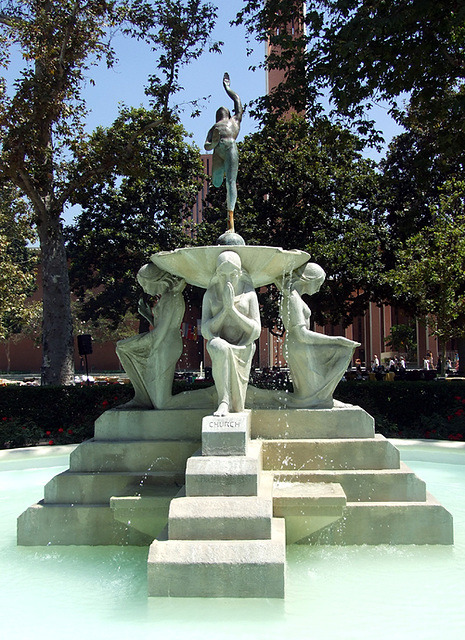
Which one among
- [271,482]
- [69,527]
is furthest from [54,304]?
[271,482]

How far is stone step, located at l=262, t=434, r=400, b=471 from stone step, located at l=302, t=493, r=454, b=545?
0.43m

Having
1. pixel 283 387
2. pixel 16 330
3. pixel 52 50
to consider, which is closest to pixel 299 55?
pixel 52 50

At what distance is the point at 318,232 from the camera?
61.1ft

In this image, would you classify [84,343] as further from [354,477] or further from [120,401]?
[354,477]

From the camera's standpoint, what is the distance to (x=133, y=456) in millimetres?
5363

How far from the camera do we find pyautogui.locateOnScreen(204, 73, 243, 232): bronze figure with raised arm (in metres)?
6.66

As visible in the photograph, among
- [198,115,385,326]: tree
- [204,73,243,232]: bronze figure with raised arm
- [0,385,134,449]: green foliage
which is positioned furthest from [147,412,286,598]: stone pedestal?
[198,115,385,326]: tree

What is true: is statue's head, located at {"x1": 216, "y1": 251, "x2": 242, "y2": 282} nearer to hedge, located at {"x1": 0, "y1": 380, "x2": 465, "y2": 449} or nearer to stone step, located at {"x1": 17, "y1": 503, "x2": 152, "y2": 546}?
stone step, located at {"x1": 17, "y1": 503, "x2": 152, "y2": 546}

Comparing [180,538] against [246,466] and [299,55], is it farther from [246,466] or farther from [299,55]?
[299,55]

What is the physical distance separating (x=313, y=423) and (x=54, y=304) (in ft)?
29.3

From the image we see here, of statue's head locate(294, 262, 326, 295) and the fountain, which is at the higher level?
statue's head locate(294, 262, 326, 295)

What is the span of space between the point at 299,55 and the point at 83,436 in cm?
765

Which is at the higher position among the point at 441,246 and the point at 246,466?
the point at 441,246

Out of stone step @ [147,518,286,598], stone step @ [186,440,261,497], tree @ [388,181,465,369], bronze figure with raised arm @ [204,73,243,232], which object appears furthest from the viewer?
tree @ [388,181,465,369]
